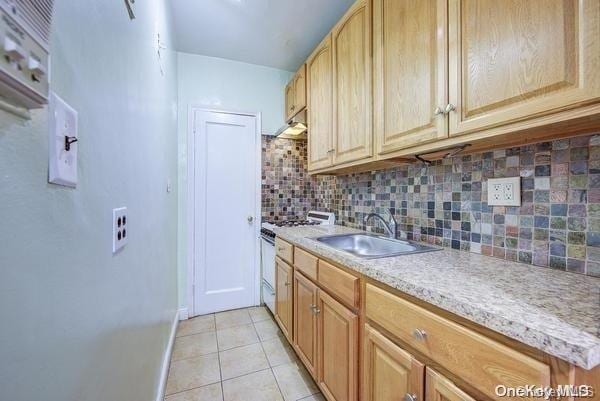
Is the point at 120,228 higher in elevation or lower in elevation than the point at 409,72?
lower

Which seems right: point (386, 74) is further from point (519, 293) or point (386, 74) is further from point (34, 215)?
point (34, 215)

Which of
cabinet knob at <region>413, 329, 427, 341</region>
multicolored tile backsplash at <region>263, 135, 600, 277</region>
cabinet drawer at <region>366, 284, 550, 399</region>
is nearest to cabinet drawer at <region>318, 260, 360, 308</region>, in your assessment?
cabinet drawer at <region>366, 284, 550, 399</region>

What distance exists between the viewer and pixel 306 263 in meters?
1.49

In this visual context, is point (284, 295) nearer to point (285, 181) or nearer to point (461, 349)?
point (285, 181)

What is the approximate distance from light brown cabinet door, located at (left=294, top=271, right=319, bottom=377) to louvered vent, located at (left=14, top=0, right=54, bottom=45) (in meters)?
1.34

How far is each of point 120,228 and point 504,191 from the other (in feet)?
4.75

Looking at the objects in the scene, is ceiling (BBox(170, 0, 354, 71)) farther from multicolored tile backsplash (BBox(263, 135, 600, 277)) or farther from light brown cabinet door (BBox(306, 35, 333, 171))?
multicolored tile backsplash (BBox(263, 135, 600, 277))

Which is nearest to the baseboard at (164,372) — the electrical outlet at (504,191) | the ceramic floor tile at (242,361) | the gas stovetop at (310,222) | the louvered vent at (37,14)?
the ceramic floor tile at (242,361)

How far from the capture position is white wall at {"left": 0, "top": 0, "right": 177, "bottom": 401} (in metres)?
0.33

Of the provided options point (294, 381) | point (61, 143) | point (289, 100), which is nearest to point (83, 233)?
point (61, 143)

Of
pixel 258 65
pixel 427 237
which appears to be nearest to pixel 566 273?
pixel 427 237

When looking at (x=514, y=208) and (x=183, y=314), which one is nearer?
(x=514, y=208)

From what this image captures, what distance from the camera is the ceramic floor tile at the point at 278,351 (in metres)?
1.75

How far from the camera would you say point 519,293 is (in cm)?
67
